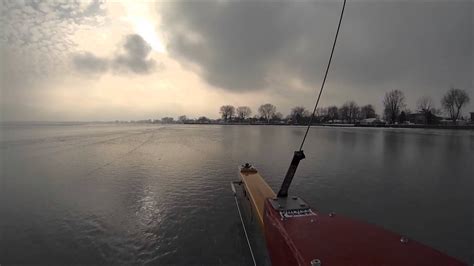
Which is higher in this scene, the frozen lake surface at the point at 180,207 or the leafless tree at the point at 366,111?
the leafless tree at the point at 366,111

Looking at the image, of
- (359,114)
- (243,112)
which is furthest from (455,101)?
(243,112)

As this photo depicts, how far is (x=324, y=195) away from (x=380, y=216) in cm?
175

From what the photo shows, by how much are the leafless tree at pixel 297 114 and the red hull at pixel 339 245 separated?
115 metres

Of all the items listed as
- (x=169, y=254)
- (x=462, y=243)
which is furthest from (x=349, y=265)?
(x=462, y=243)

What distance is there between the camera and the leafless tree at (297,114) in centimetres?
11645

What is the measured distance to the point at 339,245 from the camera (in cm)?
235

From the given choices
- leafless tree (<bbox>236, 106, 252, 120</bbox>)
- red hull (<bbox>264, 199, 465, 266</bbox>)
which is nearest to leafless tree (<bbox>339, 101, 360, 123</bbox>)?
leafless tree (<bbox>236, 106, 252, 120</bbox>)

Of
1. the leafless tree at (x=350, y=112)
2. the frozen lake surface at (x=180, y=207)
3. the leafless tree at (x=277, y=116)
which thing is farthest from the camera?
the leafless tree at (x=277, y=116)

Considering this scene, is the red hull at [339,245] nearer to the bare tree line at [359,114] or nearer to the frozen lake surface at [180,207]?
the frozen lake surface at [180,207]

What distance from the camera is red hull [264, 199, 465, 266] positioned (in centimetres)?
205

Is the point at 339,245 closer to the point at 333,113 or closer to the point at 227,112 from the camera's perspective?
the point at 333,113

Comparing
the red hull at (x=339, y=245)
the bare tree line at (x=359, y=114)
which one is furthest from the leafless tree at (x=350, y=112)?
the red hull at (x=339, y=245)

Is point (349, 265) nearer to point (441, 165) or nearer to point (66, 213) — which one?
point (66, 213)

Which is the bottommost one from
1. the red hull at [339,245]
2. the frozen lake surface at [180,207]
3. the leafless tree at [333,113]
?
the frozen lake surface at [180,207]
